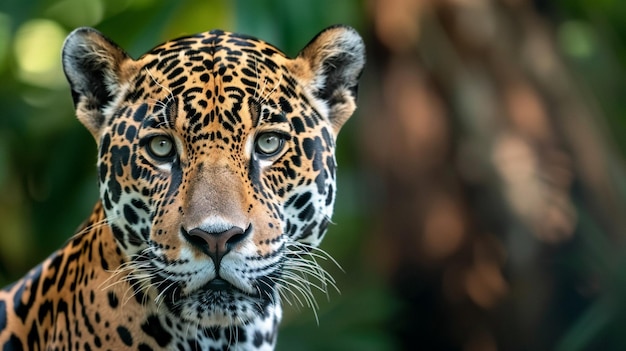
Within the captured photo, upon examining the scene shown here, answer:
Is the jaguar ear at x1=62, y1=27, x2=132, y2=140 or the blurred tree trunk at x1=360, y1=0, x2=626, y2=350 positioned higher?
the jaguar ear at x1=62, y1=27, x2=132, y2=140

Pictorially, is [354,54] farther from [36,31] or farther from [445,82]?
[36,31]

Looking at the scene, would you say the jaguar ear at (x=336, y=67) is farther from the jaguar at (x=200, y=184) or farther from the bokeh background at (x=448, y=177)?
the bokeh background at (x=448, y=177)

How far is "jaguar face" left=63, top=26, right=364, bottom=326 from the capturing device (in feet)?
11.2

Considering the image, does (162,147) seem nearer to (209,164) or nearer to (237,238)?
(209,164)

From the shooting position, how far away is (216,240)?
331 cm

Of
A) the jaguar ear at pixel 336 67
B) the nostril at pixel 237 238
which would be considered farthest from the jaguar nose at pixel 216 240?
the jaguar ear at pixel 336 67

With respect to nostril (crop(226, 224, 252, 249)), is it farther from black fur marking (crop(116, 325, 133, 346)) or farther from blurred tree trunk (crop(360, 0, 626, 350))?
blurred tree trunk (crop(360, 0, 626, 350))

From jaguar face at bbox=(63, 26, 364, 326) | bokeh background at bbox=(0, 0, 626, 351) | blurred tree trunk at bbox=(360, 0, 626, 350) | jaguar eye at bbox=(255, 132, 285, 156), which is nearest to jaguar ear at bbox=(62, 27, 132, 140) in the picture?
jaguar face at bbox=(63, 26, 364, 326)

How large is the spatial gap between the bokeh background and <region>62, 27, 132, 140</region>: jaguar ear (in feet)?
14.9

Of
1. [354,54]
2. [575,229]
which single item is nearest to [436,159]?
[575,229]

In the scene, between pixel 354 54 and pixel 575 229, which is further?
pixel 575 229

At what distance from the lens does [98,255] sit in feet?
12.8

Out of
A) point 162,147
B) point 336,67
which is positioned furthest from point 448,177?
point 162,147

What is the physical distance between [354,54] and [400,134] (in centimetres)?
540
